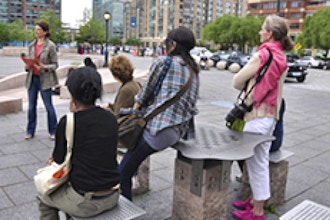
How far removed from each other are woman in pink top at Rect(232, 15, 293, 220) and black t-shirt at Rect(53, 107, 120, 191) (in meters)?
1.41

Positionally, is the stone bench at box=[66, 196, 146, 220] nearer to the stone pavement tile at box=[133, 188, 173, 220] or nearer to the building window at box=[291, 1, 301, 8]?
the stone pavement tile at box=[133, 188, 173, 220]

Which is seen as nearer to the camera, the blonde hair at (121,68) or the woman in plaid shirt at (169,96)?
the woman in plaid shirt at (169,96)

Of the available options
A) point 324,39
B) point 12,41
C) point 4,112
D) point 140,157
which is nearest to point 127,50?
point 12,41

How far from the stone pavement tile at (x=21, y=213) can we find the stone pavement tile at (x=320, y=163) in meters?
3.84

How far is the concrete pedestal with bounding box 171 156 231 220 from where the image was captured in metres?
2.91

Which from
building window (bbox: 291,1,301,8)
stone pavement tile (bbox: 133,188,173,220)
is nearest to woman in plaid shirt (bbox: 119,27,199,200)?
stone pavement tile (bbox: 133,188,173,220)

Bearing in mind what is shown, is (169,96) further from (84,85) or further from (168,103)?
(84,85)

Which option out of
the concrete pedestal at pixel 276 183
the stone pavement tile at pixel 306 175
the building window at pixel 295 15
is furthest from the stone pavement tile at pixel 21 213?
the building window at pixel 295 15

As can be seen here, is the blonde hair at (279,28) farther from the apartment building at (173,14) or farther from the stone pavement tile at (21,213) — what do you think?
the apartment building at (173,14)

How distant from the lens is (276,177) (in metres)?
3.77

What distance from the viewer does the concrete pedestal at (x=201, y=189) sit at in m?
2.91

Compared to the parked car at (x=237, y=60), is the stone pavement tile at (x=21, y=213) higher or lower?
lower

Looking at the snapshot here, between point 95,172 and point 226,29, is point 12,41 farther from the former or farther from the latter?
point 95,172

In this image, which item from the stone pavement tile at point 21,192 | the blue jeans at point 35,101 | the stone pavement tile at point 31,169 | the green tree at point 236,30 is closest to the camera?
the stone pavement tile at point 21,192
